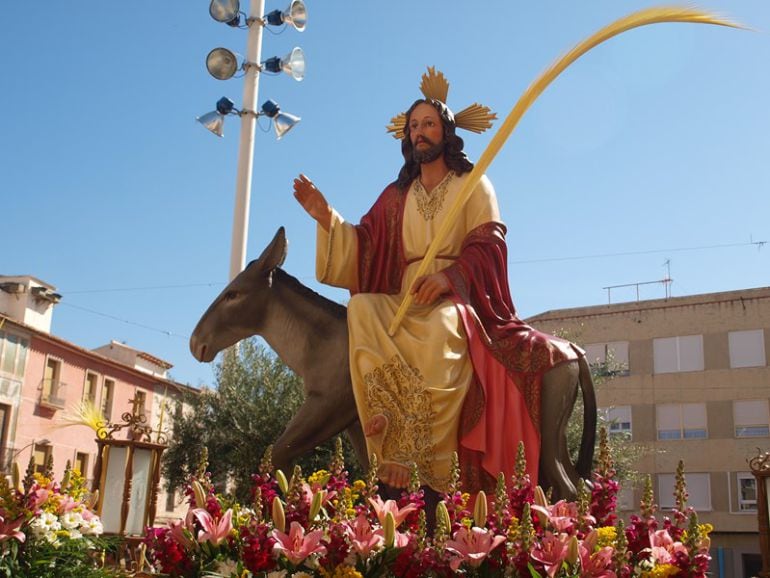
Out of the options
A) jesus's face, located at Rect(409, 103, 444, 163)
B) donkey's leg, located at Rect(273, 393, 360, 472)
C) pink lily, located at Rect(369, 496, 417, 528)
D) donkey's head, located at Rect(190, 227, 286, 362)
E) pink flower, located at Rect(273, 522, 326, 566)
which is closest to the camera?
pink flower, located at Rect(273, 522, 326, 566)

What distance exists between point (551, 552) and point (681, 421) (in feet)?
126

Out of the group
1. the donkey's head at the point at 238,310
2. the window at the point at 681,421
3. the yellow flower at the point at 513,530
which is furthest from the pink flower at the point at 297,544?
the window at the point at 681,421

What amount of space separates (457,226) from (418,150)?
741mm

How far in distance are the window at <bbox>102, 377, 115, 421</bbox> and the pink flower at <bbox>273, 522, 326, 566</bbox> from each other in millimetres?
39361

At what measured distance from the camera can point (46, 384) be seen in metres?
38.8

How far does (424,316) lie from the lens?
22.0ft

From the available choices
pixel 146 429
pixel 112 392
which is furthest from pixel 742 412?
pixel 146 429

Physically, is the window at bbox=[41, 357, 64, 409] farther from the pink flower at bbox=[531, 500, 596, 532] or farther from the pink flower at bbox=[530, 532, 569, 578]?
the pink flower at bbox=[530, 532, 569, 578]

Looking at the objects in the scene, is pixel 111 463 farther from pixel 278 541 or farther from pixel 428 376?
pixel 278 541

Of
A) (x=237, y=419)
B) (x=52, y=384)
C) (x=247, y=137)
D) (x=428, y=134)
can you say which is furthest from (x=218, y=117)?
(x=52, y=384)

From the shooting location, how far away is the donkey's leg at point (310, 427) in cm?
654

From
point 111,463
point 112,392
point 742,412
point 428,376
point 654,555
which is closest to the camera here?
point 654,555

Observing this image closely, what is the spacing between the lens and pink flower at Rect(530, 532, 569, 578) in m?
3.70

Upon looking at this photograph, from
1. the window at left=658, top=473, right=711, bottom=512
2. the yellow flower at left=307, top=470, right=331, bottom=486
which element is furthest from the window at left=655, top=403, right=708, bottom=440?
the yellow flower at left=307, top=470, right=331, bottom=486
